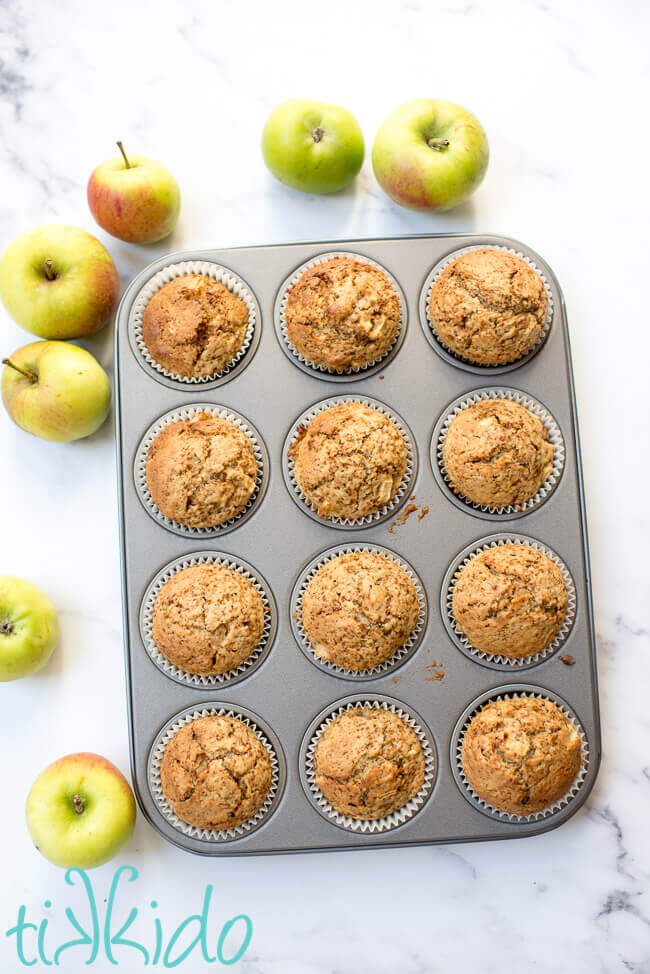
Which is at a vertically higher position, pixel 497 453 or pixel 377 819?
pixel 497 453

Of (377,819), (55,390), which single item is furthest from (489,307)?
(377,819)

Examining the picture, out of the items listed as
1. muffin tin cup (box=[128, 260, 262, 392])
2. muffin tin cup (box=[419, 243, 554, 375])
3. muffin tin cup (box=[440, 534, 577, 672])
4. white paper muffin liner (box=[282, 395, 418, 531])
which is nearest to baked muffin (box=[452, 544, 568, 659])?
muffin tin cup (box=[440, 534, 577, 672])

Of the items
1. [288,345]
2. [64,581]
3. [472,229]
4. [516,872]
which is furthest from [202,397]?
[516,872]

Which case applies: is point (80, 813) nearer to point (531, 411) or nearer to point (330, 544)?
point (330, 544)

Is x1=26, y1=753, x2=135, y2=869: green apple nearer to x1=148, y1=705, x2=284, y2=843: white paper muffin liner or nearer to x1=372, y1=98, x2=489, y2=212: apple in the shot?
x1=148, y1=705, x2=284, y2=843: white paper muffin liner

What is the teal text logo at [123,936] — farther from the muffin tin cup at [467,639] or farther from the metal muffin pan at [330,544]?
the muffin tin cup at [467,639]

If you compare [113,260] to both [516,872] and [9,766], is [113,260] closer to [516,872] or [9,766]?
[9,766]
